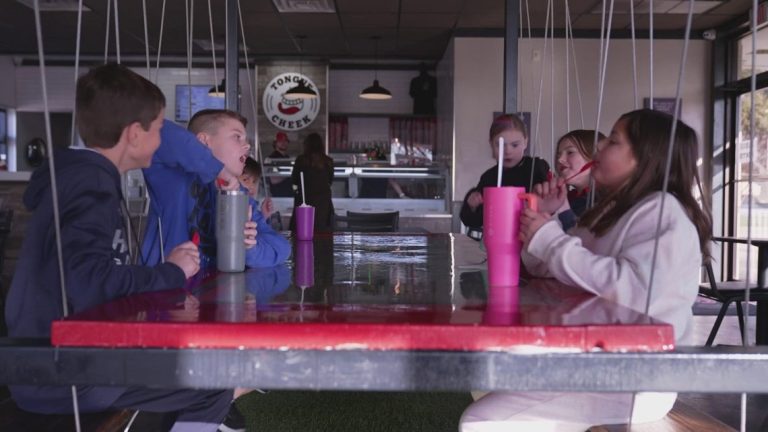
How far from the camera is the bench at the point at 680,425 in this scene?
52.6 inches

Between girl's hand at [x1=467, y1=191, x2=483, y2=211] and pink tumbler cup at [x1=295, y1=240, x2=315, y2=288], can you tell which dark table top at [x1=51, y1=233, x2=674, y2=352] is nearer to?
pink tumbler cup at [x1=295, y1=240, x2=315, y2=288]

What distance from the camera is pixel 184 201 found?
5.61 ft

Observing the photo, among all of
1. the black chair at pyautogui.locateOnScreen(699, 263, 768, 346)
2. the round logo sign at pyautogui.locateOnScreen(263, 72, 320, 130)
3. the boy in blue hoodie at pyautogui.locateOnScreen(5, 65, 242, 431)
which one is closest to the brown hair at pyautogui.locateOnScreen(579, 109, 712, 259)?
the boy in blue hoodie at pyautogui.locateOnScreen(5, 65, 242, 431)

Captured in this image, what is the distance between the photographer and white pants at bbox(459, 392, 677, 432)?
1228 mm

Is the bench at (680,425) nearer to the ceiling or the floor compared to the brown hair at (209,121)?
nearer to the floor

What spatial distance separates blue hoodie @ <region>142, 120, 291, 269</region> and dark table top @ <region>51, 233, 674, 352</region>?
40cm

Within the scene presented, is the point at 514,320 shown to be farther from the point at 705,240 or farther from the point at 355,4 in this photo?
the point at 355,4

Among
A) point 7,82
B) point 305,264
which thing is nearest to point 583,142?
point 305,264

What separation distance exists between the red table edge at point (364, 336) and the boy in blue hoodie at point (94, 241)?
280 mm

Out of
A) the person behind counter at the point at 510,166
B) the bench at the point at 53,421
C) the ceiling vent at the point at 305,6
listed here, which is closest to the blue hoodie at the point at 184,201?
the bench at the point at 53,421

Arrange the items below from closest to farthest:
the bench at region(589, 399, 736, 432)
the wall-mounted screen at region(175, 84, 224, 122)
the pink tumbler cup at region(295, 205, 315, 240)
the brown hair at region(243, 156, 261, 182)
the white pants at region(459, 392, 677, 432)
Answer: the white pants at region(459, 392, 677, 432)
the bench at region(589, 399, 736, 432)
the pink tumbler cup at region(295, 205, 315, 240)
the brown hair at region(243, 156, 261, 182)
the wall-mounted screen at region(175, 84, 224, 122)

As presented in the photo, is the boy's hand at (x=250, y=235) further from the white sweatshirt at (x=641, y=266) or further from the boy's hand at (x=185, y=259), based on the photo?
the white sweatshirt at (x=641, y=266)

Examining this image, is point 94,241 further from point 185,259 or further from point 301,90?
point 301,90

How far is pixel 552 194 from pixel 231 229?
0.76 m
